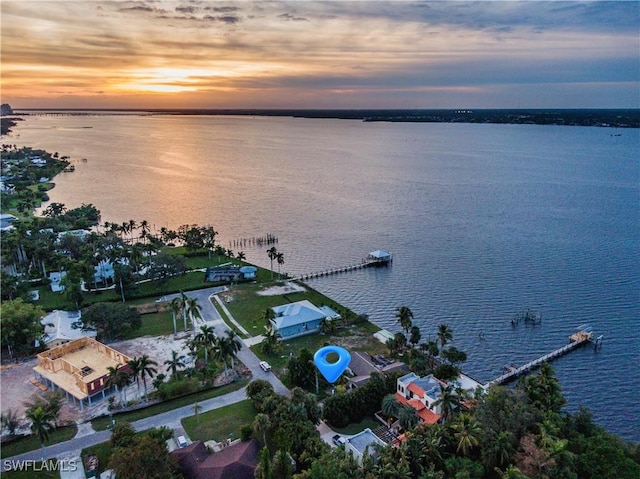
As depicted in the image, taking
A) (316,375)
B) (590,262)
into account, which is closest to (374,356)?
(316,375)

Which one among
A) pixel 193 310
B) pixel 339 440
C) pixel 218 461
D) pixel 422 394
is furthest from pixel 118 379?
pixel 422 394

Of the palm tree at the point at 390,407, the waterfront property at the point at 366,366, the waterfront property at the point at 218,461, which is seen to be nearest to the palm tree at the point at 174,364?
the waterfront property at the point at 218,461

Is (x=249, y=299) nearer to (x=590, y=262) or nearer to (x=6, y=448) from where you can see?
(x=6, y=448)

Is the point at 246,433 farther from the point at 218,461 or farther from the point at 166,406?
the point at 166,406

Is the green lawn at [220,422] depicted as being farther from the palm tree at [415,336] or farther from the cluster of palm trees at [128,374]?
the palm tree at [415,336]

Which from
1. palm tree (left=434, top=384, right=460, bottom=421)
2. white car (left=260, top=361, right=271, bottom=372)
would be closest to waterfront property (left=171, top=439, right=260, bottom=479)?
white car (left=260, top=361, right=271, bottom=372)

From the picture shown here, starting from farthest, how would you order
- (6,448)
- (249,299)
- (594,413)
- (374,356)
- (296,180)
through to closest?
(296,180)
(249,299)
(374,356)
(594,413)
(6,448)
